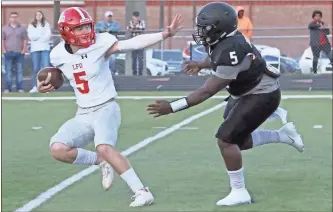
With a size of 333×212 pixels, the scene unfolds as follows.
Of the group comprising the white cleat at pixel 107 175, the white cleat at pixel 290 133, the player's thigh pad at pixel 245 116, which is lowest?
the white cleat at pixel 107 175

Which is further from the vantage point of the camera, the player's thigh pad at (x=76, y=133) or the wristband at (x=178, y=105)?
the player's thigh pad at (x=76, y=133)

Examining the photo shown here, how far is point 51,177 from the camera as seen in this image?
9.31 m

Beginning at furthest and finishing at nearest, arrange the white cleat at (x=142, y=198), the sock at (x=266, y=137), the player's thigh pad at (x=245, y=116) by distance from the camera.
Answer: the sock at (x=266, y=137), the player's thigh pad at (x=245, y=116), the white cleat at (x=142, y=198)

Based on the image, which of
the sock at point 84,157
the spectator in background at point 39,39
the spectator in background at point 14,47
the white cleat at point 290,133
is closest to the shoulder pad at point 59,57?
the sock at point 84,157

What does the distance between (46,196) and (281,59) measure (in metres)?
18.0

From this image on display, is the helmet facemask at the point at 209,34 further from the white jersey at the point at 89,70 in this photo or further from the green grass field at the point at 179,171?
the green grass field at the point at 179,171

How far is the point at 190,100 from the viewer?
7254mm

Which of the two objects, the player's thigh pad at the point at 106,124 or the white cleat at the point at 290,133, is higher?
the player's thigh pad at the point at 106,124

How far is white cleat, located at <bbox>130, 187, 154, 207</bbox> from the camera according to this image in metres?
7.71

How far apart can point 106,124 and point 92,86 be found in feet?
1.08

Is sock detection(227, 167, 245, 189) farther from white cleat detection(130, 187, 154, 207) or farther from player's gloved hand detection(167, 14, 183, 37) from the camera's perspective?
player's gloved hand detection(167, 14, 183, 37)

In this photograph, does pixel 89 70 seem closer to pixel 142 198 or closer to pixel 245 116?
pixel 142 198

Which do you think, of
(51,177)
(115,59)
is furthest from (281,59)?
(51,177)

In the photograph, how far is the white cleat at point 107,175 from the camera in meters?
8.12
